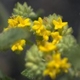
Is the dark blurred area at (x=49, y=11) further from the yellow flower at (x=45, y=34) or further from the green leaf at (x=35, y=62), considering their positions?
the green leaf at (x=35, y=62)

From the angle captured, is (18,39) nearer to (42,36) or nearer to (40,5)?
(42,36)

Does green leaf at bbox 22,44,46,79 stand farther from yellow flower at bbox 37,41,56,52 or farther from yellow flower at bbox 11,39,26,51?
yellow flower at bbox 11,39,26,51

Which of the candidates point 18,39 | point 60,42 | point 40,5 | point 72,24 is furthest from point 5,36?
point 40,5

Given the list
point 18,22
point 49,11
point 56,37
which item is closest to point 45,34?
point 56,37

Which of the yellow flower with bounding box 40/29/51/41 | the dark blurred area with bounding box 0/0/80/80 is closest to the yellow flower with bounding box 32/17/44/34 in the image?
the yellow flower with bounding box 40/29/51/41

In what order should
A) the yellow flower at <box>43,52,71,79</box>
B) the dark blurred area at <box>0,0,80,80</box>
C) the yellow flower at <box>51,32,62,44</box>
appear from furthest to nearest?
the dark blurred area at <box>0,0,80,80</box> → the yellow flower at <box>51,32,62,44</box> → the yellow flower at <box>43,52,71,79</box>

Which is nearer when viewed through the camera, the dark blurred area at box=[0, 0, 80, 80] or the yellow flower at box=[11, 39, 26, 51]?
the yellow flower at box=[11, 39, 26, 51]

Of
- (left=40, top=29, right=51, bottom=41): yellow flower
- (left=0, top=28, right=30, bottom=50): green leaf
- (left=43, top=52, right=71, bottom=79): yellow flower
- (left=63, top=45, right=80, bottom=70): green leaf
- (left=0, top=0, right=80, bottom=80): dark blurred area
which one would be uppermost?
(left=0, top=0, right=80, bottom=80): dark blurred area
